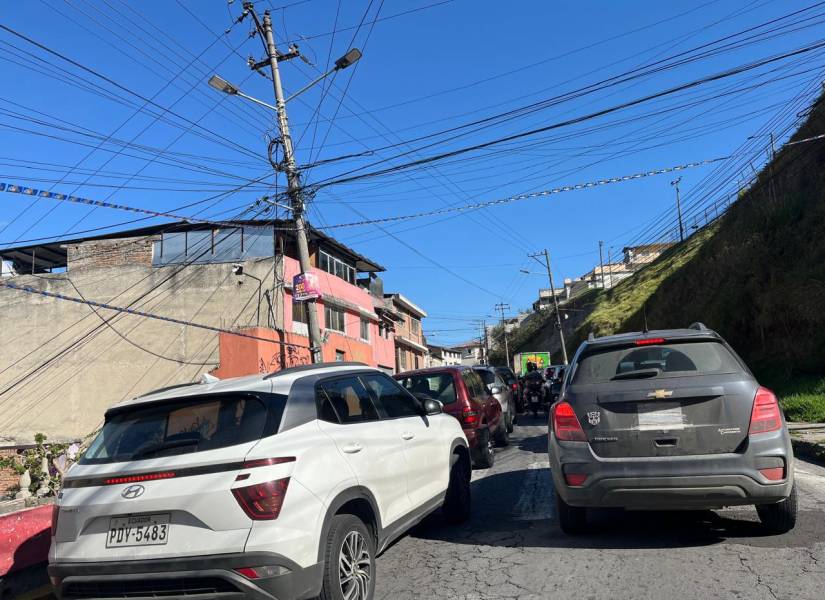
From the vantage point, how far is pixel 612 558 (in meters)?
4.75

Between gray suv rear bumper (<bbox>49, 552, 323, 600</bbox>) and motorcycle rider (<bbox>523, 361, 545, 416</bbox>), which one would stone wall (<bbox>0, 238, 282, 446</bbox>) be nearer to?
motorcycle rider (<bbox>523, 361, 545, 416</bbox>)

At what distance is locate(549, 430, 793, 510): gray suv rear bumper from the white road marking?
5.25 ft

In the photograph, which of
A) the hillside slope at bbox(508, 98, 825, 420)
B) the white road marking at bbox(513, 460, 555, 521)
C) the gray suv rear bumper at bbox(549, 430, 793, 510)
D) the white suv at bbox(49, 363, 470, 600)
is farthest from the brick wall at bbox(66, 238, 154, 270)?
the gray suv rear bumper at bbox(549, 430, 793, 510)

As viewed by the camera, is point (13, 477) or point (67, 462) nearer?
point (67, 462)

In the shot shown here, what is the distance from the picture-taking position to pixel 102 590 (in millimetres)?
3367

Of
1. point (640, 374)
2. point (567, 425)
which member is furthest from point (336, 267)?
point (640, 374)

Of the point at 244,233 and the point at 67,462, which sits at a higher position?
the point at 244,233

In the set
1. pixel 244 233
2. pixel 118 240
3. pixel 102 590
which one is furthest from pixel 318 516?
pixel 118 240

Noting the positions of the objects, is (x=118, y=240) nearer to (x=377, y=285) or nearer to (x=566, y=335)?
(x=377, y=285)

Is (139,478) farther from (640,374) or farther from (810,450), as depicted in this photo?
(810,450)

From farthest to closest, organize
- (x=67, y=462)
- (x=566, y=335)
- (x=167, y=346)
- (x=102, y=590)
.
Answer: (x=566, y=335)
(x=167, y=346)
(x=67, y=462)
(x=102, y=590)

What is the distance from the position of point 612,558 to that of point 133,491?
11.6ft

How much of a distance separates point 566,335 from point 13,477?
63120 millimetres

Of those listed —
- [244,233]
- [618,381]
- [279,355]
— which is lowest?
[618,381]
